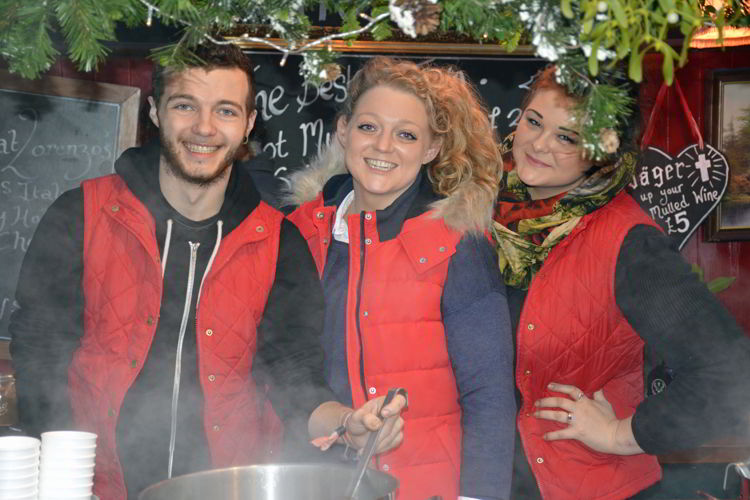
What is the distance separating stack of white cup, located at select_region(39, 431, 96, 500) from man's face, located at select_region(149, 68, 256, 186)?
890 mm

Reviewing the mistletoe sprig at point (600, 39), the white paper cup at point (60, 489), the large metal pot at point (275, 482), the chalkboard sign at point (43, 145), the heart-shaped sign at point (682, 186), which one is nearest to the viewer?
the mistletoe sprig at point (600, 39)

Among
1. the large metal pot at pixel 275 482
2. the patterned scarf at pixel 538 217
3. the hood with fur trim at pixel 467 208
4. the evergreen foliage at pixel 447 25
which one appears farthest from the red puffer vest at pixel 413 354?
the evergreen foliage at pixel 447 25

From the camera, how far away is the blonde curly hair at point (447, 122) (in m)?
2.35

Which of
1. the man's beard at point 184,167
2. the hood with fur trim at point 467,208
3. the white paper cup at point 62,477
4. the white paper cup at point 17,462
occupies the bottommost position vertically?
the white paper cup at point 62,477

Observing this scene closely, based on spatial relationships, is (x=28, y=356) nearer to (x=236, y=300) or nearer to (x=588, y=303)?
(x=236, y=300)

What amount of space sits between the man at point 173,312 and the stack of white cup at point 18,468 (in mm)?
631

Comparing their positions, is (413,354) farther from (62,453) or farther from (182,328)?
(62,453)

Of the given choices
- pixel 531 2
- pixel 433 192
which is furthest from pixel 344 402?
pixel 531 2

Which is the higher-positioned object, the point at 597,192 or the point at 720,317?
the point at 597,192

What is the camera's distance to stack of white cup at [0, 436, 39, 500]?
53.4 inches

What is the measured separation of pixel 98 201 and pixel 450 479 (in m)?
1.09

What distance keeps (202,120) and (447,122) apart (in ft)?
2.18

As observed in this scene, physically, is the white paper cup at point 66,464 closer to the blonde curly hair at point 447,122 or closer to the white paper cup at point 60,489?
the white paper cup at point 60,489

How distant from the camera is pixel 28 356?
2.04 meters
